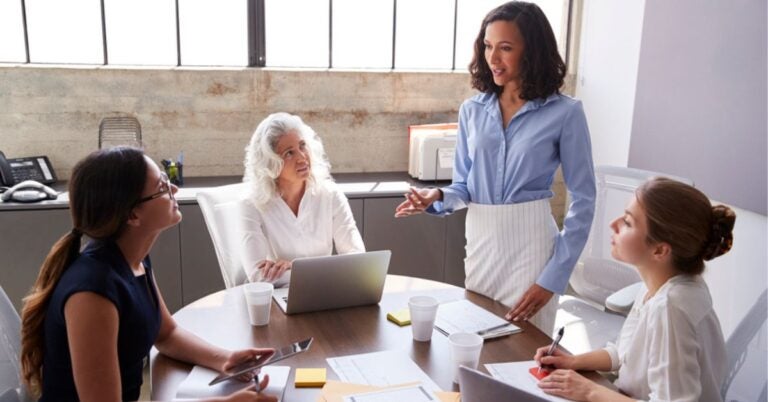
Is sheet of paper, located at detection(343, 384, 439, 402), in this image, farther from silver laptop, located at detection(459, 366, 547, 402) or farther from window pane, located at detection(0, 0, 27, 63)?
window pane, located at detection(0, 0, 27, 63)

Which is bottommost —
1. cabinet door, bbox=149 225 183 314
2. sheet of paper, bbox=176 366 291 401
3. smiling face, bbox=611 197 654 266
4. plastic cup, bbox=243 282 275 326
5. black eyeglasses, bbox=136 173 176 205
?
cabinet door, bbox=149 225 183 314

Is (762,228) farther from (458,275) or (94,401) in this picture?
(94,401)

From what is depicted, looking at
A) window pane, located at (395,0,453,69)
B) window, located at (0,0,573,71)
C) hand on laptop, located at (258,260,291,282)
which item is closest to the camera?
hand on laptop, located at (258,260,291,282)

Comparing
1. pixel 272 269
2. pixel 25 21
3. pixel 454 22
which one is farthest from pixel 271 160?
pixel 454 22

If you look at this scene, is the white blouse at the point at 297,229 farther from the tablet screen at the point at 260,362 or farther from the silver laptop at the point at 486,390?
the silver laptop at the point at 486,390

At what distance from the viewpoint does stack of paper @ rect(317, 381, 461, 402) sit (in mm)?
1379

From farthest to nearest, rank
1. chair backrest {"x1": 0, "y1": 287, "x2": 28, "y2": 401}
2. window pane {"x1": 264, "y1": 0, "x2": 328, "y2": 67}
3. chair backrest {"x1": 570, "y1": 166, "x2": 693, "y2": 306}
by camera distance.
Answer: window pane {"x1": 264, "y1": 0, "x2": 328, "y2": 67} → chair backrest {"x1": 570, "y1": 166, "x2": 693, "y2": 306} → chair backrest {"x1": 0, "y1": 287, "x2": 28, "y2": 401}

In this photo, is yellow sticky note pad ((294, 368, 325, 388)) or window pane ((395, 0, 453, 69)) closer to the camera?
yellow sticky note pad ((294, 368, 325, 388))

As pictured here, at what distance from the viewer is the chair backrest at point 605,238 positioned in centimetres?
254

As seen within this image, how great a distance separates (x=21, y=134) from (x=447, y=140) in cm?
233

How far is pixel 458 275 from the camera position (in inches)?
143

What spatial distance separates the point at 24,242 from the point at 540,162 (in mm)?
2431

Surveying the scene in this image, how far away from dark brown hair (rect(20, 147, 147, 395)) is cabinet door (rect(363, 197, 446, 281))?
2.03 metres

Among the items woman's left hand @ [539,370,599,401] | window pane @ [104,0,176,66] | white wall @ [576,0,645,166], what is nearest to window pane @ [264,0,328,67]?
window pane @ [104,0,176,66]
